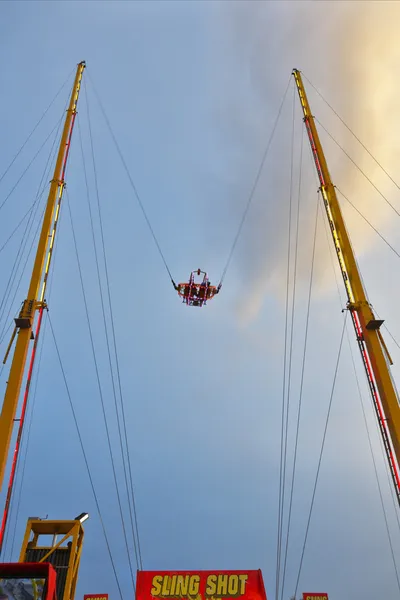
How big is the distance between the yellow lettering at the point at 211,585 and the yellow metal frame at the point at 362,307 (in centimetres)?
973

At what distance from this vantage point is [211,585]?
1970 cm

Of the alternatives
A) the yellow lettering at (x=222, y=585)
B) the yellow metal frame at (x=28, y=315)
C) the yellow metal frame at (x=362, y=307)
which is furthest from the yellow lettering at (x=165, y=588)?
the yellow metal frame at (x=362, y=307)

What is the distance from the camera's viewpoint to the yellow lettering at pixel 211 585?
19.5 m

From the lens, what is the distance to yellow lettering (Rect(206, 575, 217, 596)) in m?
19.5

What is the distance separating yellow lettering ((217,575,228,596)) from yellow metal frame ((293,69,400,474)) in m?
9.36

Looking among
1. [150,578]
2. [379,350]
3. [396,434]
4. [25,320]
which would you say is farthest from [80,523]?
[379,350]

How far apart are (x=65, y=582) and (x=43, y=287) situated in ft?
41.8

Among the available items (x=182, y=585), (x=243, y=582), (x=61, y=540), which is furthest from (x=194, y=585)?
(x=61, y=540)

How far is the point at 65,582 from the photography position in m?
16.5

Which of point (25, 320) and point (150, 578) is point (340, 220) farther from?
point (150, 578)

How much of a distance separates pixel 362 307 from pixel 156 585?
15.4 meters

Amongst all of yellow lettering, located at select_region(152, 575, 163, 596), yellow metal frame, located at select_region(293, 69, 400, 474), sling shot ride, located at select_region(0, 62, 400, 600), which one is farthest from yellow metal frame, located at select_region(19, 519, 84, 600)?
yellow metal frame, located at select_region(293, 69, 400, 474)

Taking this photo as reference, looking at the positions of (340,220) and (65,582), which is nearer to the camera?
(65,582)

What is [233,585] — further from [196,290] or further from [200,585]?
[196,290]
